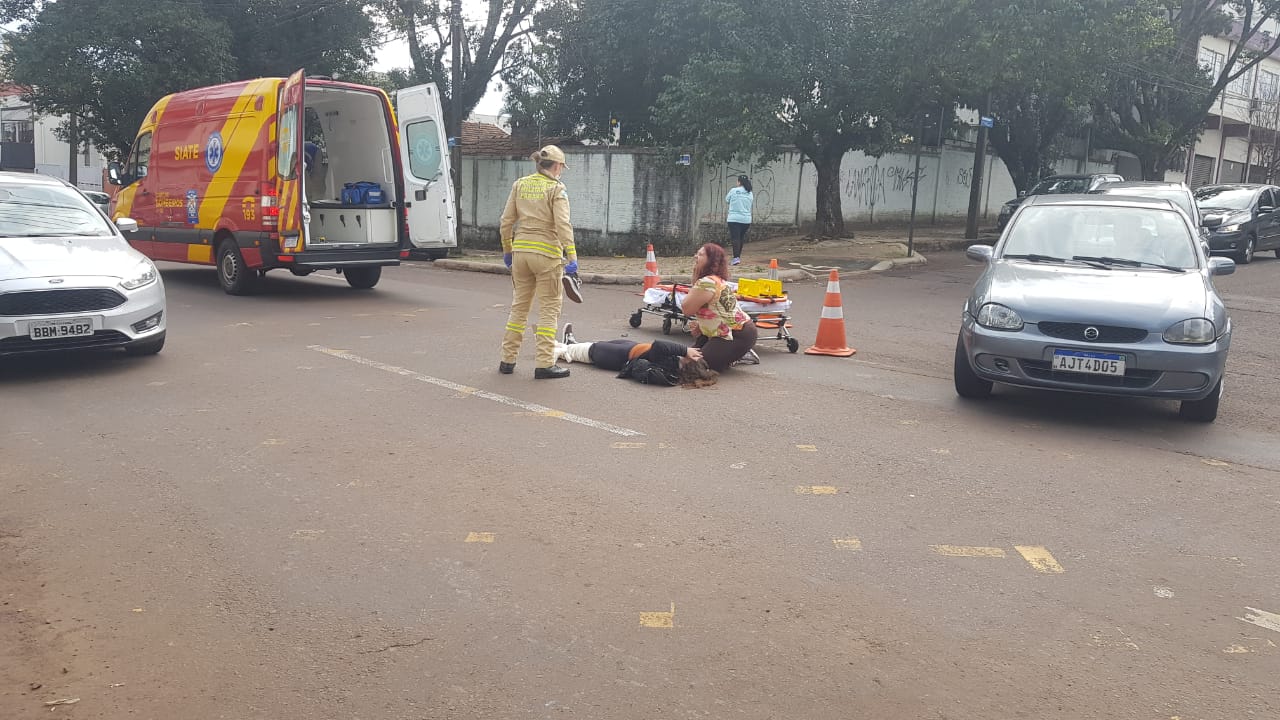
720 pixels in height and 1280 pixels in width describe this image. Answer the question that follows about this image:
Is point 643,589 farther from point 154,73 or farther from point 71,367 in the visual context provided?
point 154,73

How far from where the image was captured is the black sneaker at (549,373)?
27.0 ft

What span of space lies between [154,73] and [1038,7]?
61.1ft

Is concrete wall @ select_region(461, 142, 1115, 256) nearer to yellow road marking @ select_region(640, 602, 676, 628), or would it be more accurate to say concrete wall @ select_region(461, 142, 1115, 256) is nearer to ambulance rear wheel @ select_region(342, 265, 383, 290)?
ambulance rear wheel @ select_region(342, 265, 383, 290)

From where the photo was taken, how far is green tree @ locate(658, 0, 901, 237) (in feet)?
63.9

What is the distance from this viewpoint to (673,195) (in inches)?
847

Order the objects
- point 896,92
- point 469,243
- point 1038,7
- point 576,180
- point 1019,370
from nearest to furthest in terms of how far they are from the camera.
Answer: point 1019,370
point 1038,7
point 896,92
point 576,180
point 469,243

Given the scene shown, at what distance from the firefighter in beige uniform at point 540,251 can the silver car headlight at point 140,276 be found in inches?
118

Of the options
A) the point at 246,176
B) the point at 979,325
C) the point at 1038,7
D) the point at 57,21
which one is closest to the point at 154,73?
the point at 57,21

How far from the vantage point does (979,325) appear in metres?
7.27

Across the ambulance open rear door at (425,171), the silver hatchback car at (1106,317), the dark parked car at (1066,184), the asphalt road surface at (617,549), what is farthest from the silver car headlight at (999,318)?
the dark parked car at (1066,184)

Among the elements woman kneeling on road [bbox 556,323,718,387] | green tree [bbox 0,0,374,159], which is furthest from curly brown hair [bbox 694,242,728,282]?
green tree [bbox 0,0,374,159]

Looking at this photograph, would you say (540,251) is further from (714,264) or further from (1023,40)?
(1023,40)

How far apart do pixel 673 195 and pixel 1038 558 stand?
57.5ft

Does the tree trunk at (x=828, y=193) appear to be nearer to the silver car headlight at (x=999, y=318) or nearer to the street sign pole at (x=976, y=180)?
the street sign pole at (x=976, y=180)
